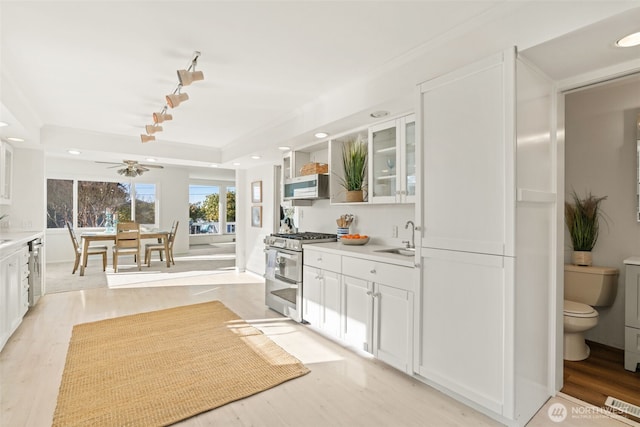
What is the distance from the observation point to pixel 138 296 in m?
4.86

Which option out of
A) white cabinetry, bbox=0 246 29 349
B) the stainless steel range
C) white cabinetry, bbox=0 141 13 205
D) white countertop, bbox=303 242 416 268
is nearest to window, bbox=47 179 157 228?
white cabinetry, bbox=0 141 13 205

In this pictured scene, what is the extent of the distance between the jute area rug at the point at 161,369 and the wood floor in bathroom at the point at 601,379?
2.01 meters

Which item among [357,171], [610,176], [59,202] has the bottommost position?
[59,202]

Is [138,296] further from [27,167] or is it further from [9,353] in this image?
[27,167]

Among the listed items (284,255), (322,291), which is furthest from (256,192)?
(322,291)

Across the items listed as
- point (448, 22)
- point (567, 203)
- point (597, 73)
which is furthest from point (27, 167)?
point (567, 203)

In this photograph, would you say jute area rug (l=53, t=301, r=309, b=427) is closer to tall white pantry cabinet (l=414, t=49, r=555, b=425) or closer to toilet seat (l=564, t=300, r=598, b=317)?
tall white pantry cabinet (l=414, t=49, r=555, b=425)

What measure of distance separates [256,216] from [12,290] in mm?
3891

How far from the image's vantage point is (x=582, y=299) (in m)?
3.01

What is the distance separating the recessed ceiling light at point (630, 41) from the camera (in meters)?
1.70

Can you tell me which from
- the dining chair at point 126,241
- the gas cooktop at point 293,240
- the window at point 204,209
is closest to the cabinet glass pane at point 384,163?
the gas cooktop at point 293,240

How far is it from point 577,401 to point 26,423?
3.49 m

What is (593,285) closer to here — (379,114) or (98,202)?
(379,114)

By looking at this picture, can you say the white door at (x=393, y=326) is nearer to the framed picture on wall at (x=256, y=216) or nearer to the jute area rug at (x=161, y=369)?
the jute area rug at (x=161, y=369)
